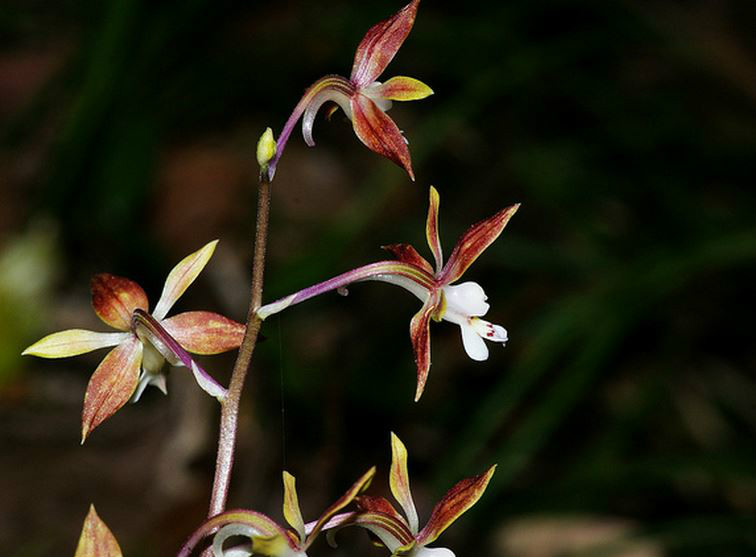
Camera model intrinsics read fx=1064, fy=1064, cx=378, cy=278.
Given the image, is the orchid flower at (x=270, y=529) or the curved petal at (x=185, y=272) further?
the curved petal at (x=185, y=272)

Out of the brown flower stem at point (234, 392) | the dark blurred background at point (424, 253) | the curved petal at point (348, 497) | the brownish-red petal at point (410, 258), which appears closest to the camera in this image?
the curved petal at point (348, 497)

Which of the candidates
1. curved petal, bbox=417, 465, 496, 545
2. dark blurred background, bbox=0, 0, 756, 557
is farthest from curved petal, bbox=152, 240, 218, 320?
dark blurred background, bbox=0, 0, 756, 557

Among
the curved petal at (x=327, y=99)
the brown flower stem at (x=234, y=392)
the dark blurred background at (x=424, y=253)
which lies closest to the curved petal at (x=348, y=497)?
the brown flower stem at (x=234, y=392)

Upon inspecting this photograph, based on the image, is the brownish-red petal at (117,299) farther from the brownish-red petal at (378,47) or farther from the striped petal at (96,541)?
the brownish-red petal at (378,47)

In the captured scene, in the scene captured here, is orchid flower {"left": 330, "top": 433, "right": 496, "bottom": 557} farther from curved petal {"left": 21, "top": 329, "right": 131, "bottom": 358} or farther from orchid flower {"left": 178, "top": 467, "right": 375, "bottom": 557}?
curved petal {"left": 21, "top": 329, "right": 131, "bottom": 358}

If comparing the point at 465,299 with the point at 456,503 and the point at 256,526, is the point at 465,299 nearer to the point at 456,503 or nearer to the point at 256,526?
the point at 456,503

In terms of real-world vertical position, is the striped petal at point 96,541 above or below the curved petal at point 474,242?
below

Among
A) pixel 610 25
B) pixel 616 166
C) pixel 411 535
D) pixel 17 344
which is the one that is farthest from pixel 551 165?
pixel 411 535
